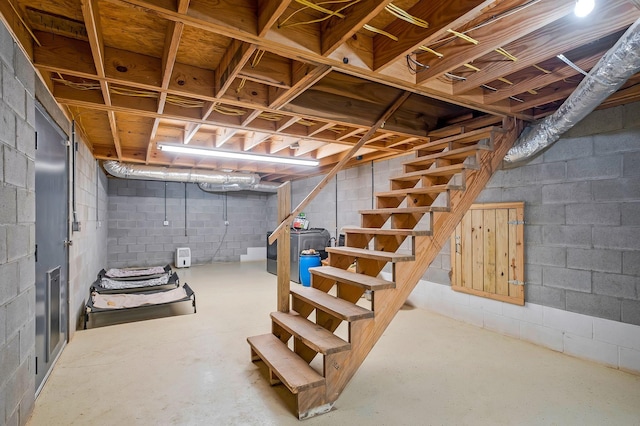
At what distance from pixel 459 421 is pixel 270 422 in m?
1.12

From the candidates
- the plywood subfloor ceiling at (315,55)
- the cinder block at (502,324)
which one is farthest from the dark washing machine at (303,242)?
the cinder block at (502,324)

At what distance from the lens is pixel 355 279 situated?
7.79ft

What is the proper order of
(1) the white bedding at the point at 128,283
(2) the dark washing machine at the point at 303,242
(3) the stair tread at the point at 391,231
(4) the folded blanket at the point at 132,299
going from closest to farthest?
1. (3) the stair tread at the point at 391,231
2. (4) the folded blanket at the point at 132,299
3. (1) the white bedding at the point at 128,283
4. (2) the dark washing machine at the point at 303,242

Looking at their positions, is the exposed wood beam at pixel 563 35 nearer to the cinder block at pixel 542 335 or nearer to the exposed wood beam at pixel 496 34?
the exposed wood beam at pixel 496 34

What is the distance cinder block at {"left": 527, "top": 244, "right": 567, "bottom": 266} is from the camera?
299 centimetres

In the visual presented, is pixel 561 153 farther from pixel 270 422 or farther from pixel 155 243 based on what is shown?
pixel 155 243

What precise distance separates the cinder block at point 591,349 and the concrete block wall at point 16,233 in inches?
156

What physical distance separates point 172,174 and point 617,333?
6.59 m

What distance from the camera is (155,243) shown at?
755cm

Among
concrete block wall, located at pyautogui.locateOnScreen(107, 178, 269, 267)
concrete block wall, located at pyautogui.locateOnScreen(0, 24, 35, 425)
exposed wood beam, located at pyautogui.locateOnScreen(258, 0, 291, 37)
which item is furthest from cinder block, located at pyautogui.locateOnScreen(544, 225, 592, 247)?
concrete block wall, located at pyautogui.locateOnScreen(107, 178, 269, 267)

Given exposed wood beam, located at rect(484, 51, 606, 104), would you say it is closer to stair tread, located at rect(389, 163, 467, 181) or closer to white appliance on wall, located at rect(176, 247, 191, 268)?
stair tread, located at rect(389, 163, 467, 181)

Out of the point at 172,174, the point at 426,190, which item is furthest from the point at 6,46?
the point at 172,174

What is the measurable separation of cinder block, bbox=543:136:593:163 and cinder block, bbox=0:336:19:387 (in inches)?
163

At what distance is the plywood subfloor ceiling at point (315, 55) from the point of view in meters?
1.69
